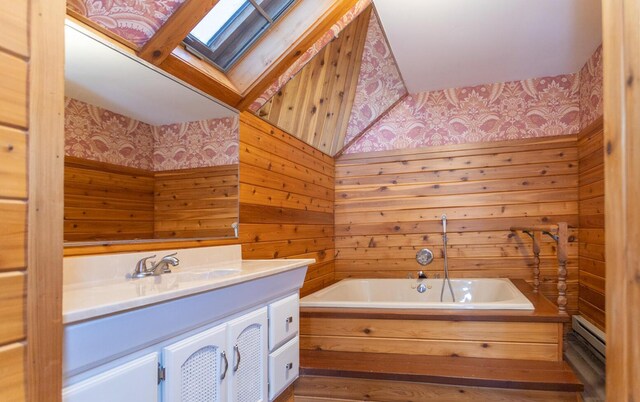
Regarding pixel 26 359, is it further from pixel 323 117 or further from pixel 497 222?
pixel 497 222

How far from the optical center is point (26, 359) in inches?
29.1

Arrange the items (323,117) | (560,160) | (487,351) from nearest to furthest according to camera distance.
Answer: (487,351), (323,117), (560,160)

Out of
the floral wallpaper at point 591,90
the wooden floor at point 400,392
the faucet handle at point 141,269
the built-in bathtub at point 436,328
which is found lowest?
the wooden floor at point 400,392

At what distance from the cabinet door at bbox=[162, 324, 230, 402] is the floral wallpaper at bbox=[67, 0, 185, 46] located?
1.19 meters

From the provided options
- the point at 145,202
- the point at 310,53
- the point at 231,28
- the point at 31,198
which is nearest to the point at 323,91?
the point at 310,53

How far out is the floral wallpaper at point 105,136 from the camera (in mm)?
1434

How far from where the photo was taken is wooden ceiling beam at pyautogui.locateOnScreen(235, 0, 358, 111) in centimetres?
227

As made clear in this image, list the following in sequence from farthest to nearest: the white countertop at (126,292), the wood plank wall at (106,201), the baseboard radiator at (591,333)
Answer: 1. the baseboard radiator at (591,333)
2. the wood plank wall at (106,201)
3. the white countertop at (126,292)

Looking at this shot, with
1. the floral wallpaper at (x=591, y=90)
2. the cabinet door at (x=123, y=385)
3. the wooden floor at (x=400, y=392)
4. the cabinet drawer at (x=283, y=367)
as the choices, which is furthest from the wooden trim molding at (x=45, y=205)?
the floral wallpaper at (x=591, y=90)

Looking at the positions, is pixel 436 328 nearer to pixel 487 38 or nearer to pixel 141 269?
pixel 141 269

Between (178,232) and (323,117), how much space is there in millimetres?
1786

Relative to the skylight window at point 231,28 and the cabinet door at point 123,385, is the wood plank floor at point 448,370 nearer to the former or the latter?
the cabinet door at point 123,385

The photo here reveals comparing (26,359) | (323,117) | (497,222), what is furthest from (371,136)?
(26,359)

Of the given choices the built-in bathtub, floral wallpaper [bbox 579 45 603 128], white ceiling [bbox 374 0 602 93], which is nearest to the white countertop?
the built-in bathtub
